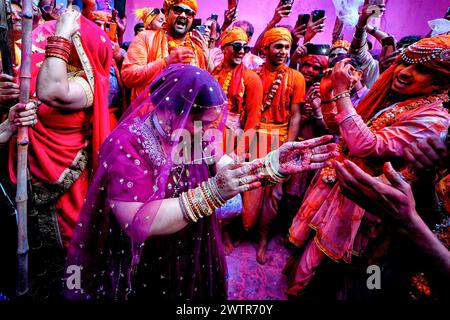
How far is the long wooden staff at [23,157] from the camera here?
54.4 inches

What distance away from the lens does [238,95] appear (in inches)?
118

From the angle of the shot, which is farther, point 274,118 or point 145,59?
point 274,118

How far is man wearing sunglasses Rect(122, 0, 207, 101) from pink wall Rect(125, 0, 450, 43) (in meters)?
4.95

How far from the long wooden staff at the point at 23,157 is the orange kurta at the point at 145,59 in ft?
3.59

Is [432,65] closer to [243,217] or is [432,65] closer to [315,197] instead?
[315,197]

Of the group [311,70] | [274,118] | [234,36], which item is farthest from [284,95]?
[234,36]

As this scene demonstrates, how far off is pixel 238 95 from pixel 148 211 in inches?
82.6

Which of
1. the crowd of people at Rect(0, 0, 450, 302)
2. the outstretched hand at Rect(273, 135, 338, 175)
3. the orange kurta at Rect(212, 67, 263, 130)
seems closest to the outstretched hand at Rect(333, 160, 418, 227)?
the crowd of people at Rect(0, 0, 450, 302)

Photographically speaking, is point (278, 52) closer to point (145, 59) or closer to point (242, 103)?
point (242, 103)

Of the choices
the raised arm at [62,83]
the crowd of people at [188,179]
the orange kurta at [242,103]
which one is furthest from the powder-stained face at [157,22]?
the raised arm at [62,83]

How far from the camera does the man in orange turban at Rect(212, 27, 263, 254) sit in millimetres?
2996

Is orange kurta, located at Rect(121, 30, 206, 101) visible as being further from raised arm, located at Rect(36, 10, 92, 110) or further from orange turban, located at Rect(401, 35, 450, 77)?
orange turban, located at Rect(401, 35, 450, 77)
